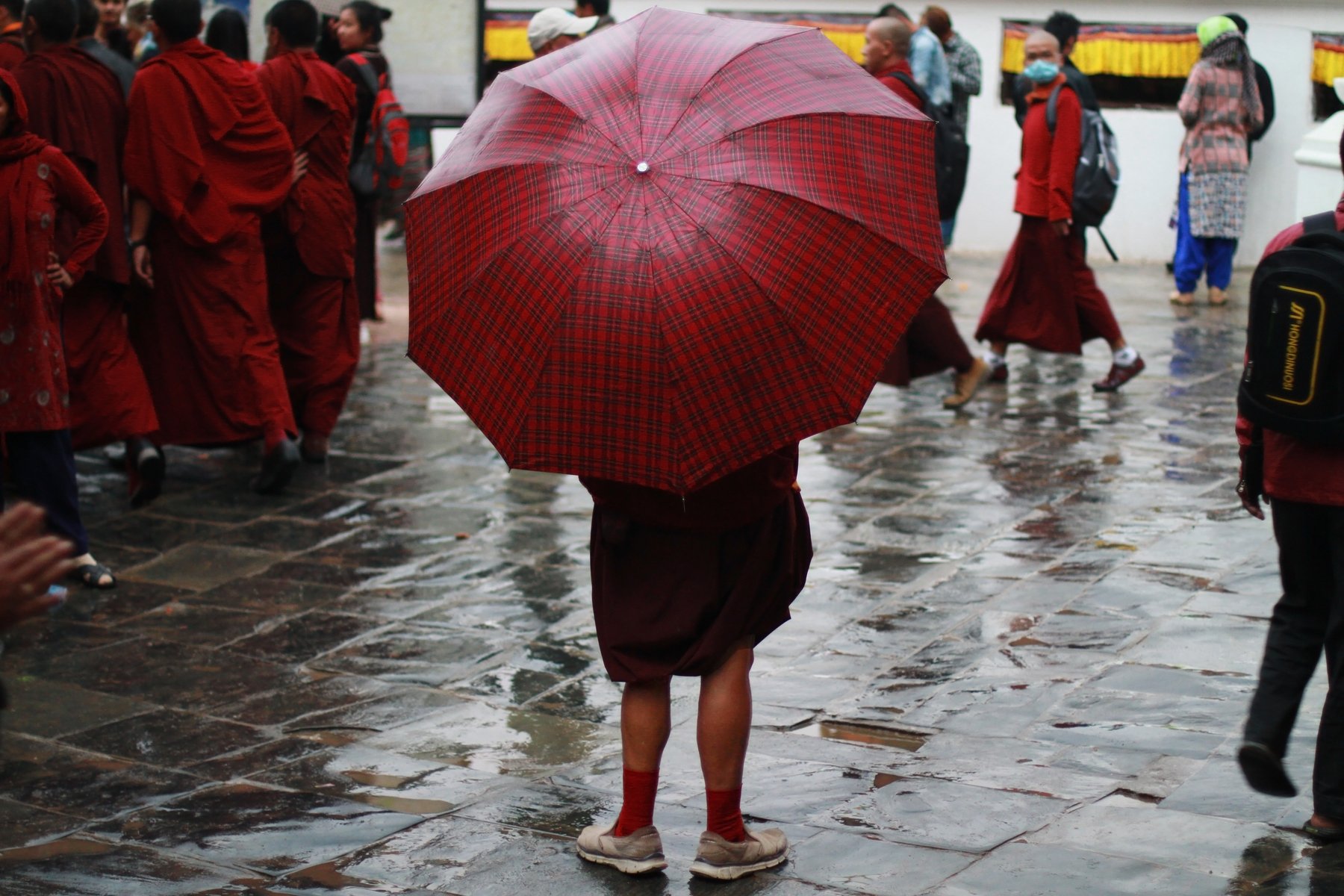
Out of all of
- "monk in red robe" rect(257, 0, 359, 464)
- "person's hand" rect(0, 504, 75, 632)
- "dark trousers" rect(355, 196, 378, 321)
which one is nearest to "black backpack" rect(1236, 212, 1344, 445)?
"person's hand" rect(0, 504, 75, 632)

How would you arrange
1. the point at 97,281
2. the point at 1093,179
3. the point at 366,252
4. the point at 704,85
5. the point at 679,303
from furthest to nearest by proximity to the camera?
the point at 366,252
the point at 1093,179
the point at 97,281
the point at 704,85
the point at 679,303

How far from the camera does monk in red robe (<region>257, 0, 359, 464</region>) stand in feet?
26.3

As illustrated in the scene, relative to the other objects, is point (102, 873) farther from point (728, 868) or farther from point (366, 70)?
point (366, 70)

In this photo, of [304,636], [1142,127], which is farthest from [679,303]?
[1142,127]

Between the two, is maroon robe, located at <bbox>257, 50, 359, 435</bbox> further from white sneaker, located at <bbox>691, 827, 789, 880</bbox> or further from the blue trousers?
the blue trousers

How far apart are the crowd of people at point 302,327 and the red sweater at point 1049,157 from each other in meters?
0.02

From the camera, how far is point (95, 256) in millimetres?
6848

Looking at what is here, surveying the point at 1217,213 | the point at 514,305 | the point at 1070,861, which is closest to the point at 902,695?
the point at 1070,861

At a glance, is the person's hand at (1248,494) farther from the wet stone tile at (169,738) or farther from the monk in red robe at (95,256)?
the monk in red robe at (95,256)

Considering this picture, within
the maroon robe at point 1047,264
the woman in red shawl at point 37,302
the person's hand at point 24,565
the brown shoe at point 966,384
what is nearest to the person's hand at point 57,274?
the woman in red shawl at point 37,302

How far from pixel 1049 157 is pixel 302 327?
4.04 m

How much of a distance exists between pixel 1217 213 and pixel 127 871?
10.4 meters

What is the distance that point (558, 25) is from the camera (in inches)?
390

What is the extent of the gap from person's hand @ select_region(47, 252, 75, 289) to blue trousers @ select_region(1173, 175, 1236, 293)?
8.73 meters
